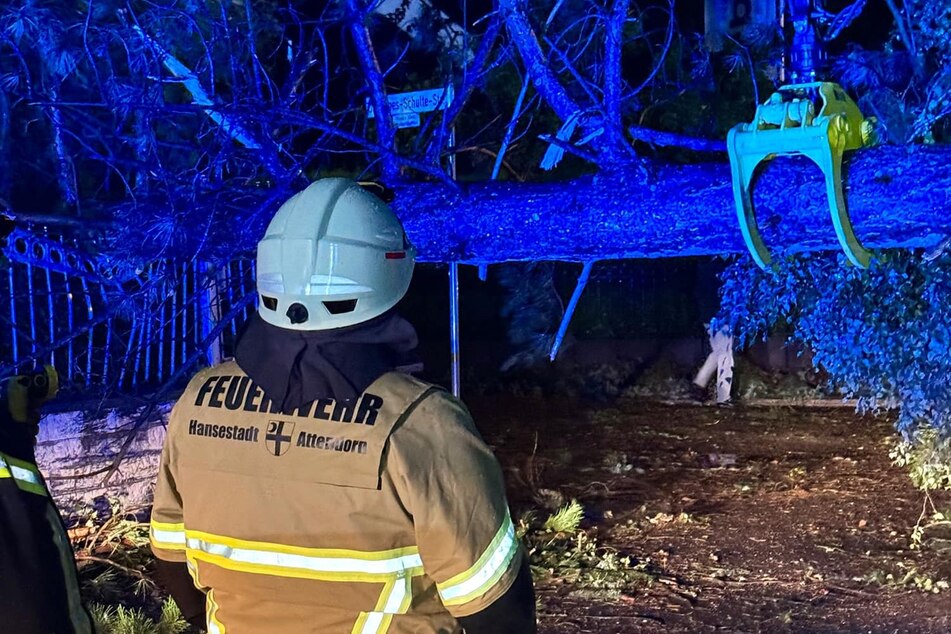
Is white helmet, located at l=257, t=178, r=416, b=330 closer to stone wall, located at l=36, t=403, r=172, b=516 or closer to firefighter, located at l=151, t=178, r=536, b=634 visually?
firefighter, located at l=151, t=178, r=536, b=634

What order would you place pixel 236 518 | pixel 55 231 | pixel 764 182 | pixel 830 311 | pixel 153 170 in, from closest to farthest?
1. pixel 236 518
2. pixel 764 182
3. pixel 153 170
4. pixel 830 311
5. pixel 55 231

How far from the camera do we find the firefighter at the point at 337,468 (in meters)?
1.68

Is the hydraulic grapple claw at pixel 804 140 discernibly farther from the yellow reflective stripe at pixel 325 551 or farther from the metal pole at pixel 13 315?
the metal pole at pixel 13 315

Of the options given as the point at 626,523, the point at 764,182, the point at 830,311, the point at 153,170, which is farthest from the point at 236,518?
the point at 626,523

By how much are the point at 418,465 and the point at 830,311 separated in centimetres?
353

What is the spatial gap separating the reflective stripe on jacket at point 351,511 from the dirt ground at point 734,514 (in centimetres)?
254

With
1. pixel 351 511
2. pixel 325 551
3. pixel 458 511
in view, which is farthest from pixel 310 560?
pixel 458 511

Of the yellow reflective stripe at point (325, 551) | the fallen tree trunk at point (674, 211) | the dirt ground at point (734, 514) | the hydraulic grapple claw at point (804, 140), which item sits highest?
the hydraulic grapple claw at point (804, 140)

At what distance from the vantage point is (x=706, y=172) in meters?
3.22

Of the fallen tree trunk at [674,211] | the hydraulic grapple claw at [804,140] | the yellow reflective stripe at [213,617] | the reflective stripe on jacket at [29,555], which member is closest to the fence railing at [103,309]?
the fallen tree trunk at [674,211]

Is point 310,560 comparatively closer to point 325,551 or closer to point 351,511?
point 325,551

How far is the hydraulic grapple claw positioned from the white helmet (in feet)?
4.80

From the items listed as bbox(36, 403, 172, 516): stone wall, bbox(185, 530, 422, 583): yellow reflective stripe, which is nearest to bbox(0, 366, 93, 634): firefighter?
bbox(185, 530, 422, 583): yellow reflective stripe

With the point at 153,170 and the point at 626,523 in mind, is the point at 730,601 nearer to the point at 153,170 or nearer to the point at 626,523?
the point at 626,523
